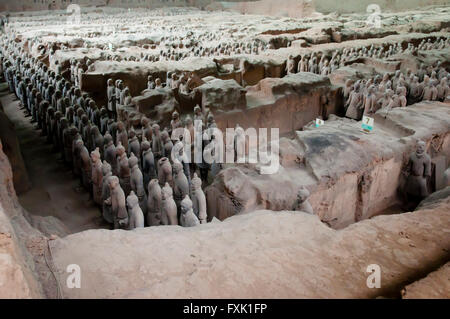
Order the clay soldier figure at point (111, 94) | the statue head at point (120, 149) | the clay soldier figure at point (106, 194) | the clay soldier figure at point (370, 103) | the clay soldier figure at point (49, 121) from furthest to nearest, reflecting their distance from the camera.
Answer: the clay soldier figure at point (111, 94)
the clay soldier figure at point (370, 103)
the clay soldier figure at point (49, 121)
the statue head at point (120, 149)
the clay soldier figure at point (106, 194)

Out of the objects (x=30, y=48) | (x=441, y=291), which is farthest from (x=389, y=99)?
(x=30, y=48)

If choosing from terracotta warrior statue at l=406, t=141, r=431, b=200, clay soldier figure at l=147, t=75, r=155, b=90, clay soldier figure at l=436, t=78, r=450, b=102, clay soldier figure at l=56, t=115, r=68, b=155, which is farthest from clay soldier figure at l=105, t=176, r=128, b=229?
clay soldier figure at l=436, t=78, r=450, b=102

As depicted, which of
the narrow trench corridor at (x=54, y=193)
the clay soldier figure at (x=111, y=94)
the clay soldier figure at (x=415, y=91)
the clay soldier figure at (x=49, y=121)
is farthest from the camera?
the clay soldier figure at (x=415, y=91)

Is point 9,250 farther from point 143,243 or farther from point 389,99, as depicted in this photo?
point 389,99

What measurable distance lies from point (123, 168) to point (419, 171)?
386 cm

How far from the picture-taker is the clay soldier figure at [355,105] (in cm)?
787

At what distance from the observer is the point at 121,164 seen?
4.68m

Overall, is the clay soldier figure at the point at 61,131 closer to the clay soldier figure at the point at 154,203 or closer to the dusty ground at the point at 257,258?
the clay soldier figure at the point at 154,203

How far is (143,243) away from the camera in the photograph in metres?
2.64

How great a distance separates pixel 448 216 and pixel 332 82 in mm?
6307

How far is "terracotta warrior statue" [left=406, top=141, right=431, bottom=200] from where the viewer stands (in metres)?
4.82

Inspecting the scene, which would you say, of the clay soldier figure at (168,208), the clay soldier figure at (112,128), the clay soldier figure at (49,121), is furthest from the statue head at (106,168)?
the clay soldier figure at (49,121)

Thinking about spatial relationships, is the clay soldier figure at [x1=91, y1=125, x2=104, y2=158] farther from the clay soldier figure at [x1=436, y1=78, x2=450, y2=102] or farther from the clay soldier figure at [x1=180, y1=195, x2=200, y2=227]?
the clay soldier figure at [x1=436, y1=78, x2=450, y2=102]

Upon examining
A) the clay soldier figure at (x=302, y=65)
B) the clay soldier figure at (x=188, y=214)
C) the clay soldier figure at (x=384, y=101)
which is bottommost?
the clay soldier figure at (x=188, y=214)
